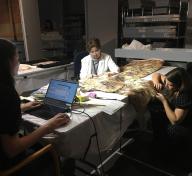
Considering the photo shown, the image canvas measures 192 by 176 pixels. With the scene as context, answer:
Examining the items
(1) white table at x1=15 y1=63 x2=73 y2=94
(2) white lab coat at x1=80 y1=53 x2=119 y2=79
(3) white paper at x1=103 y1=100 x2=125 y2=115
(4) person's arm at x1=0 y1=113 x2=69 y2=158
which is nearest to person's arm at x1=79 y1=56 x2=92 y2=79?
(2) white lab coat at x1=80 y1=53 x2=119 y2=79

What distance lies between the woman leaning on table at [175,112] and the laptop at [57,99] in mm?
806

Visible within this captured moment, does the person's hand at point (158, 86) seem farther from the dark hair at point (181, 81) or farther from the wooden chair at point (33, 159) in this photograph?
the wooden chair at point (33, 159)

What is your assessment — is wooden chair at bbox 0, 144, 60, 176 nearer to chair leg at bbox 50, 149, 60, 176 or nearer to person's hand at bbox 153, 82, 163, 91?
chair leg at bbox 50, 149, 60, 176

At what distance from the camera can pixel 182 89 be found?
1736 millimetres

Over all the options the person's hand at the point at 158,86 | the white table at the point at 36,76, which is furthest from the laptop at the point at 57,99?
the white table at the point at 36,76

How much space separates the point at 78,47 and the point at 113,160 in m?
3.11

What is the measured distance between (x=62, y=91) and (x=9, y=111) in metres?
0.59

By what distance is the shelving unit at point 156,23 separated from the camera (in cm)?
315

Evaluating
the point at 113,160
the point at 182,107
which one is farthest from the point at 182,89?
the point at 113,160

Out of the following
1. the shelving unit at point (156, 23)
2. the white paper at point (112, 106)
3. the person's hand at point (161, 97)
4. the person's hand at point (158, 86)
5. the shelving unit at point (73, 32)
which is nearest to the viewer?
the white paper at point (112, 106)

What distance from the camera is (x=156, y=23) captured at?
3.38 metres

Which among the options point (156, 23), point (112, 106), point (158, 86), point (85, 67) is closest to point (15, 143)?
point (112, 106)

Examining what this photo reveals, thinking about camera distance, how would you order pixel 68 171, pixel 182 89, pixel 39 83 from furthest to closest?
1. pixel 39 83
2. pixel 182 89
3. pixel 68 171

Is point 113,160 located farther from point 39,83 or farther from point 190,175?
point 39,83
